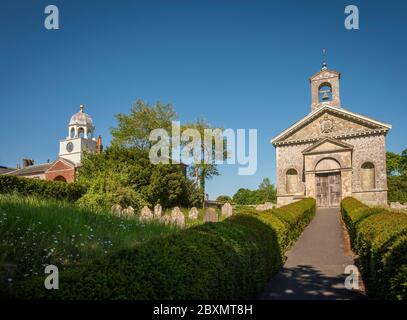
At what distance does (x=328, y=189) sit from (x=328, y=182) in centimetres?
65

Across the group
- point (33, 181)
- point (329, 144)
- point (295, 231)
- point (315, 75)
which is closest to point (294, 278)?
point (295, 231)

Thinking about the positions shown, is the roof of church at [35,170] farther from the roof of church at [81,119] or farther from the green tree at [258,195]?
the green tree at [258,195]

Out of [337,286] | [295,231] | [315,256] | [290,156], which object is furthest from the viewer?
[290,156]

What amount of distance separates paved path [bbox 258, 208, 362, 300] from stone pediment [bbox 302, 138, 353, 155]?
15.0m

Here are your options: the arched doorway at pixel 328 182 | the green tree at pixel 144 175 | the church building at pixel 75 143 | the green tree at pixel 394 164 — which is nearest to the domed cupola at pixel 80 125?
the church building at pixel 75 143

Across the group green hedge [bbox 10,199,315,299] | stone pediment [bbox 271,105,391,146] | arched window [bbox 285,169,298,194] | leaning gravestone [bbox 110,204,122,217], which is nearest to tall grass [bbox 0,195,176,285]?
green hedge [bbox 10,199,315,299]

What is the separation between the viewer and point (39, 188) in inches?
870

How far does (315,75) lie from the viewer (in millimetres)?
34812

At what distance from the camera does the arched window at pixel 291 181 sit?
34.1m

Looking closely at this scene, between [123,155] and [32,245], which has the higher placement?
[123,155]

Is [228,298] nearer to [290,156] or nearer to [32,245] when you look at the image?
[32,245]

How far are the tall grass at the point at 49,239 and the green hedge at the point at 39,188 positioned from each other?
32.9ft
